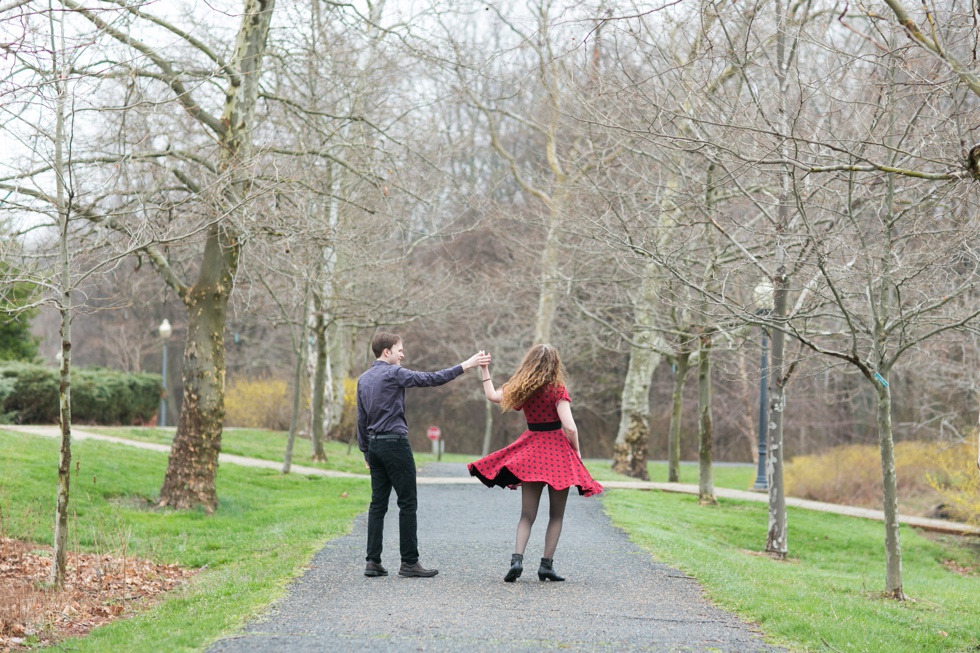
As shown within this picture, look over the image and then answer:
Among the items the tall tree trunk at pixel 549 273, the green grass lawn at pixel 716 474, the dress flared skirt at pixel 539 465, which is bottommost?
the green grass lawn at pixel 716 474

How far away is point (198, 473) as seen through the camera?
13.5 m

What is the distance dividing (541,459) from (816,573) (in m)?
5.75

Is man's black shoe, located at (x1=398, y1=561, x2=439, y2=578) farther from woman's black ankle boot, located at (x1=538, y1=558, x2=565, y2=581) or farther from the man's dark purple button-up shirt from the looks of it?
the man's dark purple button-up shirt

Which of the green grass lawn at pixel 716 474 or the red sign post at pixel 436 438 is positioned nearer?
the green grass lawn at pixel 716 474

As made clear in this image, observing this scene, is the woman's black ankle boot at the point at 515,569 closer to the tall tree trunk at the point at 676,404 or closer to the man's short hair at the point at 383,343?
the man's short hair at the point at 383,343

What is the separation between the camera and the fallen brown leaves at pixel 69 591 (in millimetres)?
7098

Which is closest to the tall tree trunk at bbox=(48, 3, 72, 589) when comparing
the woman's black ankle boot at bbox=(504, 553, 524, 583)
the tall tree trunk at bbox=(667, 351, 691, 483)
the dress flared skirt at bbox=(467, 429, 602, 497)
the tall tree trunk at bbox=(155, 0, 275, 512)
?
the dress flared skirt at bbox=(467, 429, 602, 497)

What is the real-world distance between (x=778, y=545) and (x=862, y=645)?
7.13m

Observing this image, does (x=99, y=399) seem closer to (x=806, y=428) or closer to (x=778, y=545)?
(x=778, y=545)

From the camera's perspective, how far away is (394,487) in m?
7.86

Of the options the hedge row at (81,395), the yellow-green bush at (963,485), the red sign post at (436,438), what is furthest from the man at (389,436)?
the red sign post at (436,438)

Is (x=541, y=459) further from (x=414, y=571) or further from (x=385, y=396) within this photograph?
(x=414, y=571)

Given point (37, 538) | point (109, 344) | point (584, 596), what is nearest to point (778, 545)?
point (584, 596)

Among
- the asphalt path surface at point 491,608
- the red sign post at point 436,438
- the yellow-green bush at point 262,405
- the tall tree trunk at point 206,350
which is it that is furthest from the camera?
the yellow-green bush at point 262,405
